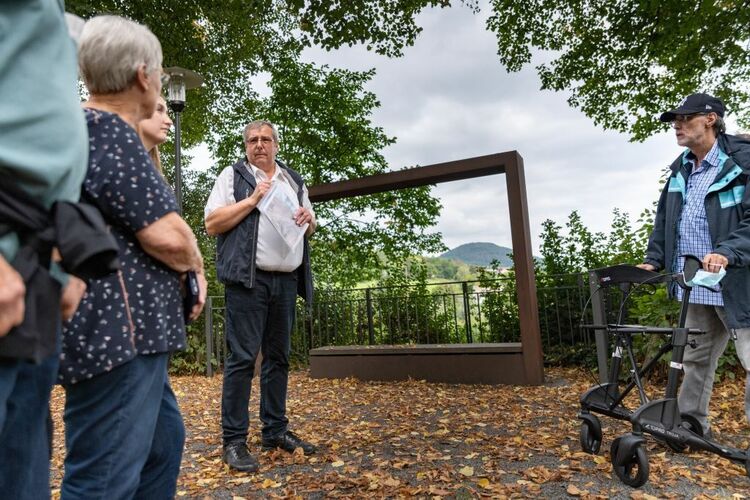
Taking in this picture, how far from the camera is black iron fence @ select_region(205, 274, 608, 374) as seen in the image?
7.38 m

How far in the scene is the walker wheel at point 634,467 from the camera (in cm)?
275

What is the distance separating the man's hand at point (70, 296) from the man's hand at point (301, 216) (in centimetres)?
243

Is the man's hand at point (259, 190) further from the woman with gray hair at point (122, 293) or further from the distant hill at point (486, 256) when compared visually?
the distant hill at point (486, 256)

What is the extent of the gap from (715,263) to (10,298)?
3089mm

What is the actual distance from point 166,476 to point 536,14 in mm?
12566

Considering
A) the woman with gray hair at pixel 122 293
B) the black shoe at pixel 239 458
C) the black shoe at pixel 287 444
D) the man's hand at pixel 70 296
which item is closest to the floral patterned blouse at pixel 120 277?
the woman with gray hair at pixel 122 293

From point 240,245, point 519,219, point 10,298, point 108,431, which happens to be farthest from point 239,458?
point 519,219

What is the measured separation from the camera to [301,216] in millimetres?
3564

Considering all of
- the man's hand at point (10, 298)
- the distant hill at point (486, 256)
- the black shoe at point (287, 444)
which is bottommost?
the black shoe at point (287, 444)

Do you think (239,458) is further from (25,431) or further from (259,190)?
(25,431)

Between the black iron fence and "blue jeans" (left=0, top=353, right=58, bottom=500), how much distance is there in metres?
6.69

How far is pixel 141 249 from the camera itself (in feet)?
4.85

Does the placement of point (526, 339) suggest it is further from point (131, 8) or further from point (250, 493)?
point (131, 8)

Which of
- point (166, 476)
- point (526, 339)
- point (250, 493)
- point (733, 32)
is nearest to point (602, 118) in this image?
point (733, 32)
